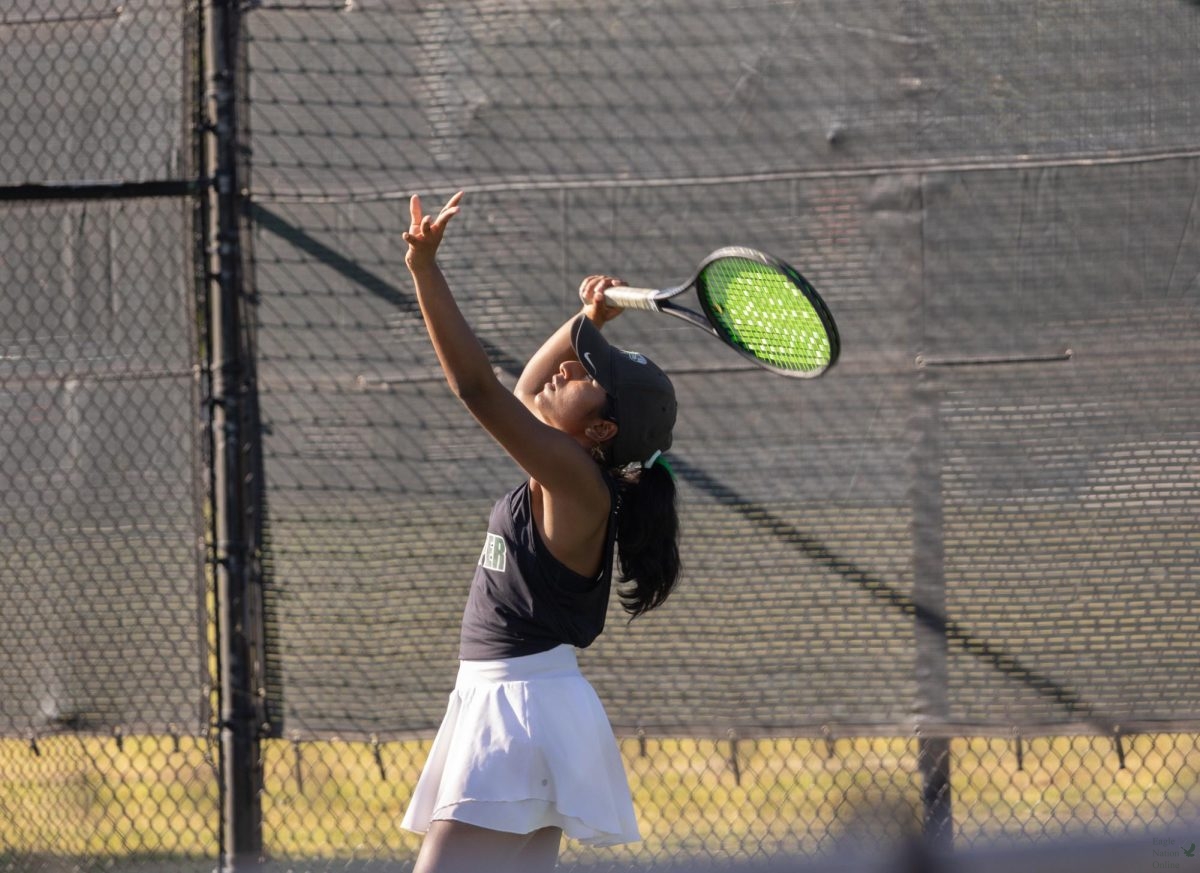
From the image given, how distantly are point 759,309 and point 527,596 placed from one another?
0.91m

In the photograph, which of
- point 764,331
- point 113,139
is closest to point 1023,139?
point 764,331

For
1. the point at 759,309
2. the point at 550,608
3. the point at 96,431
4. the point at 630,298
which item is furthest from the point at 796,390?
the point at 96,431

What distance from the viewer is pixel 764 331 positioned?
134 inches

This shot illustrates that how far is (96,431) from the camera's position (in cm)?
448

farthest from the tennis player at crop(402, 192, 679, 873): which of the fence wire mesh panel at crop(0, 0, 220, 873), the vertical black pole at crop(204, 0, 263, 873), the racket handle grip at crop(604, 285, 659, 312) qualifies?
the fence wire mesh panel at crop(0, 0, 220, 873)

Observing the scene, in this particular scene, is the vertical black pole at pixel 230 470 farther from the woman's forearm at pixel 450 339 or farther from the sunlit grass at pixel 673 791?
the woman's forearm at pixel 450 339

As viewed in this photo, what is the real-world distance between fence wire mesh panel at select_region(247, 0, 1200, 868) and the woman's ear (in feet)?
4.03

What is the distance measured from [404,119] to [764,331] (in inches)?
60.5

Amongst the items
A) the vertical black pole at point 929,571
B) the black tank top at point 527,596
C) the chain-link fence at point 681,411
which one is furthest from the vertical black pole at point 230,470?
the vertical black pole at point 929,571

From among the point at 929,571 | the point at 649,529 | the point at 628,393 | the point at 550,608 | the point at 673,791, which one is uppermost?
the point at 628,393

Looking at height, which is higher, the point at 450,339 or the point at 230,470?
the point at 450,339

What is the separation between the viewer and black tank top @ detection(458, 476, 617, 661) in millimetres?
2957

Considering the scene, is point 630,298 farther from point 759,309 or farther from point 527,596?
point 527,596

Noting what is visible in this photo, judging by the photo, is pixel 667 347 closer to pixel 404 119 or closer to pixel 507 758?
pixel 404 119
